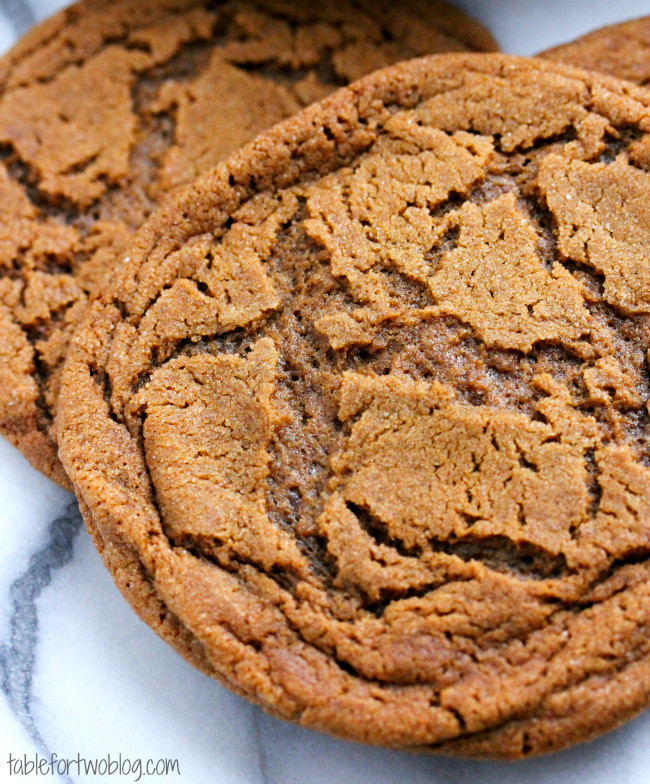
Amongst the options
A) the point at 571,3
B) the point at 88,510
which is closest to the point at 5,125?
the point at 88,510

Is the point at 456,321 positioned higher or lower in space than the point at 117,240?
lower

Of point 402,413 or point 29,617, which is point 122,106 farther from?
point 29,617

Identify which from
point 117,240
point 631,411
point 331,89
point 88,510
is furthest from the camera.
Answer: point 331,89

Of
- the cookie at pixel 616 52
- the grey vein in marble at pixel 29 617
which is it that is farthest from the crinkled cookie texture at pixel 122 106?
the cookie at pixel 616 52

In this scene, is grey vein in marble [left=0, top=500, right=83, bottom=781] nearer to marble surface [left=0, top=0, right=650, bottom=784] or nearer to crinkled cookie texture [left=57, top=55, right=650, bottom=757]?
marble surface [left=0, top=0, right=650, bottom=784]

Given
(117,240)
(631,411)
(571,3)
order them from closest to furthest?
(631,411) < (117,240) < (571,3)

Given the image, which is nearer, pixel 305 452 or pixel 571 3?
pixel 305 452

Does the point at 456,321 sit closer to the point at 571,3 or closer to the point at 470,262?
the point at 470,262

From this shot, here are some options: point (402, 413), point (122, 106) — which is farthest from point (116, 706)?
point (122, 106)
